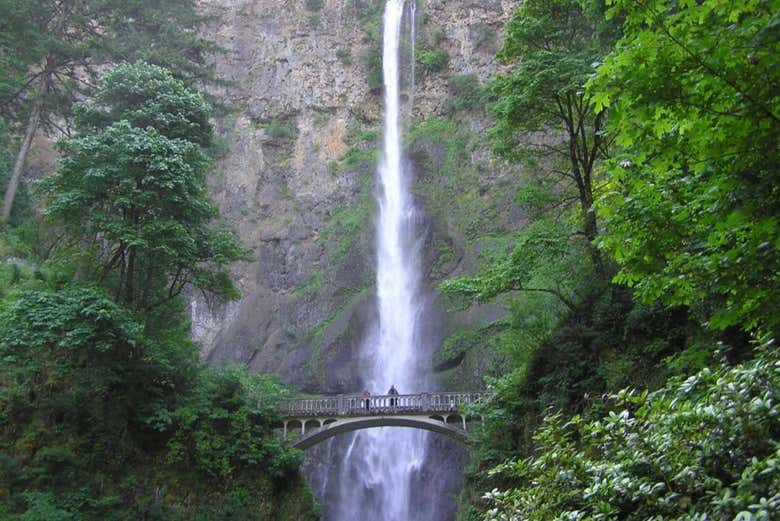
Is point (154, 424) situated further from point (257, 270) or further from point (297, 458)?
point (257, 270)

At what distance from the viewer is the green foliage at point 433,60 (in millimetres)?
42812

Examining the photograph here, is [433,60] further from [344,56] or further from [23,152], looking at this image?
[23,152]

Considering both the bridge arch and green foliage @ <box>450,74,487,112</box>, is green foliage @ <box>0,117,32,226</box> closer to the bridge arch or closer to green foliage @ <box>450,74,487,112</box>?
the bridge arch

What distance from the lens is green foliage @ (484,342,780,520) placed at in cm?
346

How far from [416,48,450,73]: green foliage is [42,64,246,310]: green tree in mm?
25801

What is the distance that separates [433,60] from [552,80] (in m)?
30.5

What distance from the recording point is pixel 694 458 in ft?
13.2

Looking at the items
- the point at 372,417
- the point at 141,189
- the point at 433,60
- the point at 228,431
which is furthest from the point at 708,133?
the point at 433,60

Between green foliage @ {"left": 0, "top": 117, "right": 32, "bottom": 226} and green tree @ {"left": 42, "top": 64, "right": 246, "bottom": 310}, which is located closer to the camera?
green tree @ {"left": 42, "top": 64, "right": 246, "bottom": 310}

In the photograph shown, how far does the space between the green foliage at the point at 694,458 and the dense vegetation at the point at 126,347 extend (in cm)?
1371

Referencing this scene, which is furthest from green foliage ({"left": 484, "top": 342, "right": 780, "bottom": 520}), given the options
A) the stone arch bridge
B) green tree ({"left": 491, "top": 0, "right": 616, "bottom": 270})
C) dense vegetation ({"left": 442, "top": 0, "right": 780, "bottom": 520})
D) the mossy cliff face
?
the mossy cliff face

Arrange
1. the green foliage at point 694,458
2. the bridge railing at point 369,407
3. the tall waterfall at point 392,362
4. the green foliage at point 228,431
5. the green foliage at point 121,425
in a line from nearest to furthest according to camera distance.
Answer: the green foliage at point 694,458 < the green foliage at point 121,425 < the green foliage at point 228,431 < the bridge railing at point 369,407 < the tall waterfall at point 392,362

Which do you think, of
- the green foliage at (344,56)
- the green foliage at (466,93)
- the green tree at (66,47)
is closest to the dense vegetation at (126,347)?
the green tree at (66,47)

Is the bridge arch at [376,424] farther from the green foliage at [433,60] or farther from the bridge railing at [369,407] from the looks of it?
the green foliage at [433,60]
